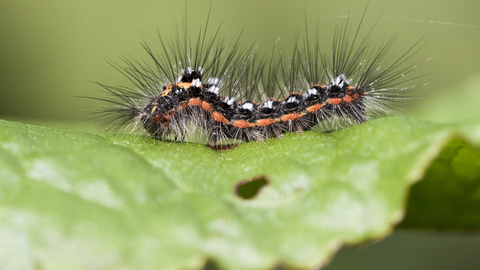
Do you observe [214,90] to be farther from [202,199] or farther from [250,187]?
[202,199]

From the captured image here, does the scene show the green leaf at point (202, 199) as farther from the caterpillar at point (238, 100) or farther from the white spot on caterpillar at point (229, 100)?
the white spot on caterpillar at point (229, 100)

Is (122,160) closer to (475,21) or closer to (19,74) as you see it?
(19,74)

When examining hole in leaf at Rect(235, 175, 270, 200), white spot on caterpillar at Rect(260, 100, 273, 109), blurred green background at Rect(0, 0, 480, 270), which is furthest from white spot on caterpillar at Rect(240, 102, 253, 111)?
blurred green background at Rect(0, 0, 480, 270)

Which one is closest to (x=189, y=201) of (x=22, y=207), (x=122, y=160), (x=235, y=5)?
(x=122, y=160)

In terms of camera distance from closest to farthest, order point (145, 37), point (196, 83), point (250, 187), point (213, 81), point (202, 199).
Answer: point (202, 199), point (250, 187), point (196, 83), point (213, 81), point (145, 37)

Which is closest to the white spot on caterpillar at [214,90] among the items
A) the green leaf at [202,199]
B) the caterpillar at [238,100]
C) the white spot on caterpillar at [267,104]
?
the caterpillar at [238,100]

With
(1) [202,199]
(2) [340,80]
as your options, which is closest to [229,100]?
(2) [340,80]

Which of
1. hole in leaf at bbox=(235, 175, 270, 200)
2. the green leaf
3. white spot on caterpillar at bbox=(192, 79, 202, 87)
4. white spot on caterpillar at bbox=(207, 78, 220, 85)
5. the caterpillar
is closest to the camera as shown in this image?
the green leaf

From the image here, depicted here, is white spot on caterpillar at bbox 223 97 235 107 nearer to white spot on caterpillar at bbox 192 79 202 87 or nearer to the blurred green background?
white spot on caterpillar at bbox 192 79 202 87
